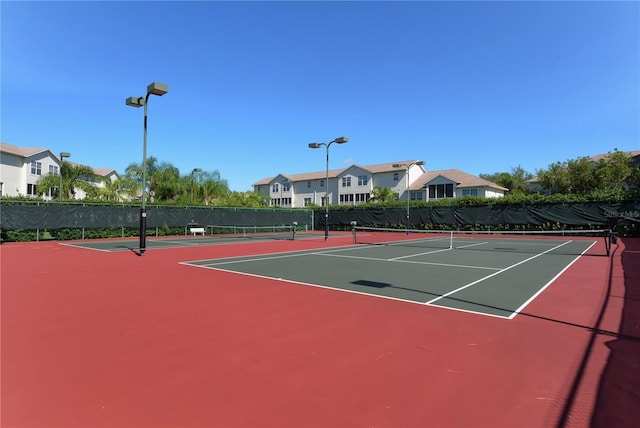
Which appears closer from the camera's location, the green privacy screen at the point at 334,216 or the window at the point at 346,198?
the green privacy screen at the point at 334,216

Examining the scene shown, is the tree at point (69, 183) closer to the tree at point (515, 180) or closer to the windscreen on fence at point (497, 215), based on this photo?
the windscreen on fence at point (497, 215)

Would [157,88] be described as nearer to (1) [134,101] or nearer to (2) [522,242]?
(1) [134,101]

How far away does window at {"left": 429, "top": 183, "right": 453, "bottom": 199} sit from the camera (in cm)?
4775

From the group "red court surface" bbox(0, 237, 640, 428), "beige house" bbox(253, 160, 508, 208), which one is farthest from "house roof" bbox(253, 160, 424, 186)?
"red court surface" bbox(0, 237, 640, 428)

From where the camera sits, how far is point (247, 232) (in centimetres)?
3288

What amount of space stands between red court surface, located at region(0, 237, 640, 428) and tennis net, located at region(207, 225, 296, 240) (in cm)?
2074

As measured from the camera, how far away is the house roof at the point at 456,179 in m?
46.8

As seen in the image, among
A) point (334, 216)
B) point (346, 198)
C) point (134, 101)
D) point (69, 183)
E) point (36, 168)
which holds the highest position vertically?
point (36, 168)

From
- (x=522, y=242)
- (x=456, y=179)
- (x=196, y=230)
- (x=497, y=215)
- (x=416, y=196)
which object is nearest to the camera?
(x=522, y=242)

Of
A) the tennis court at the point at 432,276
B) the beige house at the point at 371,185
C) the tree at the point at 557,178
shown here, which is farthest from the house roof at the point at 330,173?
the tennis court at the point at 432,276

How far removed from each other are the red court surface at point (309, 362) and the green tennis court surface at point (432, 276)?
1.65ft

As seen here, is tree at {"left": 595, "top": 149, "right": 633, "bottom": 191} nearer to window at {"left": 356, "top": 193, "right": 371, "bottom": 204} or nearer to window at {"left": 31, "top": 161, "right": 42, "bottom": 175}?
window at {"left": 356, "top": 193, "right": 371, "bottom": 204}

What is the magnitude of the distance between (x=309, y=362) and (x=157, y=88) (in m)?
11.9

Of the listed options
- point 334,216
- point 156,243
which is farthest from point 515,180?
point 156,243
